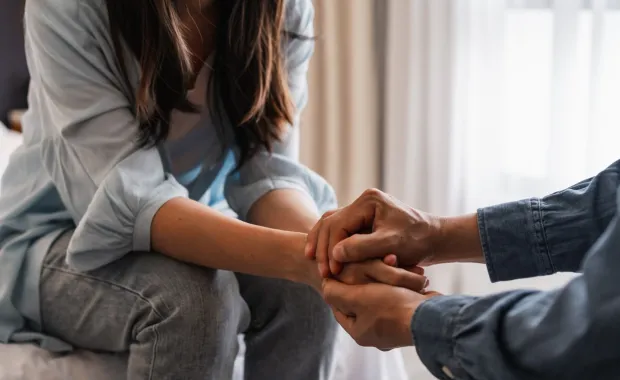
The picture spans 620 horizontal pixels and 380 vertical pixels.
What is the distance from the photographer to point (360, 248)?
1087 millimetres

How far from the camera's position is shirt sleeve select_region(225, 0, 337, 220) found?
1.38m

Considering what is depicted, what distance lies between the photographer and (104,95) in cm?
119

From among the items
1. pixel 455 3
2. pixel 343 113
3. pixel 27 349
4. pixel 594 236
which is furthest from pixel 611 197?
pixel 343 113

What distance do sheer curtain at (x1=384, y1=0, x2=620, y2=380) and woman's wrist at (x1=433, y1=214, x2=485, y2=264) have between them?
741mm

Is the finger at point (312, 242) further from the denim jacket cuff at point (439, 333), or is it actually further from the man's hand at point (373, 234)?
the denim jacket cuff at point (439, 333)

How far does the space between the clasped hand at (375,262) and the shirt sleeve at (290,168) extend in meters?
0.24

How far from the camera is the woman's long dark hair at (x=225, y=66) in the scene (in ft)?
3.97

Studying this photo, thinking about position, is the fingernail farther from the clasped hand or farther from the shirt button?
the shirt button

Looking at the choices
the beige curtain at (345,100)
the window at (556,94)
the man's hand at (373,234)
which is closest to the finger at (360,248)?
the man's hand at (373,234)

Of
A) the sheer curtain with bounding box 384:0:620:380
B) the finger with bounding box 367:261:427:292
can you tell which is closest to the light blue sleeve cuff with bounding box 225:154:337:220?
the finger with bounding box 367:261:427:292

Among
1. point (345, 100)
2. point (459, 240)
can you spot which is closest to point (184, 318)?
point (459, 240)

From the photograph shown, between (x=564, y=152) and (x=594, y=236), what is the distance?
83 cm

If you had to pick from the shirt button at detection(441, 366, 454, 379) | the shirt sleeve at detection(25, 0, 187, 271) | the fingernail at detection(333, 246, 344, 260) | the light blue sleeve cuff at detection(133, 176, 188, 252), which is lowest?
the shirt button at detection(441, 366, 454, 379)

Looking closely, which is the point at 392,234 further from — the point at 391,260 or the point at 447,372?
the point at 447,372
